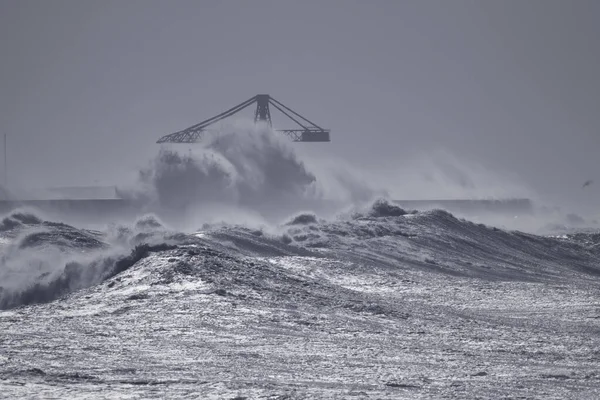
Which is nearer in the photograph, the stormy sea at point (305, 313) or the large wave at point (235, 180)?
the stormy sea at point (305, 313)

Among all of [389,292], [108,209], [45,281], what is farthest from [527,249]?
[108,209]

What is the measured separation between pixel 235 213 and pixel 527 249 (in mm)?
20816

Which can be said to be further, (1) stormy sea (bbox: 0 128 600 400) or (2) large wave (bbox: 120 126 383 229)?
(2) large wave (bbox: 120 126 383 229)

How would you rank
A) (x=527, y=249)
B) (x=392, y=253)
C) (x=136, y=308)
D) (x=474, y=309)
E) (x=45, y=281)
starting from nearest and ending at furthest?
(x=136, y=308) < (x=474, y=309) < (x=45, y=281) < (x=392, y=253) < (x=527, y=249)

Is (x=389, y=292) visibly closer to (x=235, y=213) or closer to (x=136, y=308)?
(x=136, y=308)

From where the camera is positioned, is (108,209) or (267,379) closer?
(267,379)

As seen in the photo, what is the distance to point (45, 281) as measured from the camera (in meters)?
18.4

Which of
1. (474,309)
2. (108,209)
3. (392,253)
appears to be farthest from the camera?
(108,209)

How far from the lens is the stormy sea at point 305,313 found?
9805 mm

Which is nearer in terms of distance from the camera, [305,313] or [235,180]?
[305,313]

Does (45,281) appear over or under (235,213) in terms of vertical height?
under

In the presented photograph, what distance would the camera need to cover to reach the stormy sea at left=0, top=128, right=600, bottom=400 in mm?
9805

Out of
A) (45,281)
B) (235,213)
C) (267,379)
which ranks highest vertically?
(235,213)

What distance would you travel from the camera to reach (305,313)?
14984 millimetres
